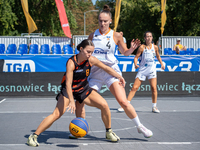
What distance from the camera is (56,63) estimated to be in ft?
44.2

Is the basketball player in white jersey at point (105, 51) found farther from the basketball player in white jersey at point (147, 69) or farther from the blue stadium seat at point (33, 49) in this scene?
the blue stadium seat at point (33, 49)

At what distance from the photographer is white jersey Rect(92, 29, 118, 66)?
5445mm

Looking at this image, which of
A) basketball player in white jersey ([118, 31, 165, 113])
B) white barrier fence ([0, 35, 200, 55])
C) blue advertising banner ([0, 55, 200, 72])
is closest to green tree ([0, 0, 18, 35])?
white barrier fence ([0, 35, 200, 55])

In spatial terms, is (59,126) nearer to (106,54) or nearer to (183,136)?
(106,54)

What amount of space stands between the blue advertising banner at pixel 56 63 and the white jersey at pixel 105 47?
8045 mm

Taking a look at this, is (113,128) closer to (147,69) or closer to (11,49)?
(147,69)

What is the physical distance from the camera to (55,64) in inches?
530

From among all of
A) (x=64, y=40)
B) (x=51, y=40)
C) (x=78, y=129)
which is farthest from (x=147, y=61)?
(x=51, y=40)

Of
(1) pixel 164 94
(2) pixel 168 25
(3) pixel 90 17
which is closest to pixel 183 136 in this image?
(1) pixel 164 94

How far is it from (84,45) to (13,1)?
26.3 metres

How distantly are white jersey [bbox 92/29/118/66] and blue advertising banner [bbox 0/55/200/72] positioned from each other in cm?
804

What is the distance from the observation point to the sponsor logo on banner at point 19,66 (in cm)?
1288

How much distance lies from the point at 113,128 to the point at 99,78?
4.71ft

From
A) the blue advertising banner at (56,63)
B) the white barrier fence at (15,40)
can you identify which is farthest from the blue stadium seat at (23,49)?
the blue advertising banner at (56,63)
